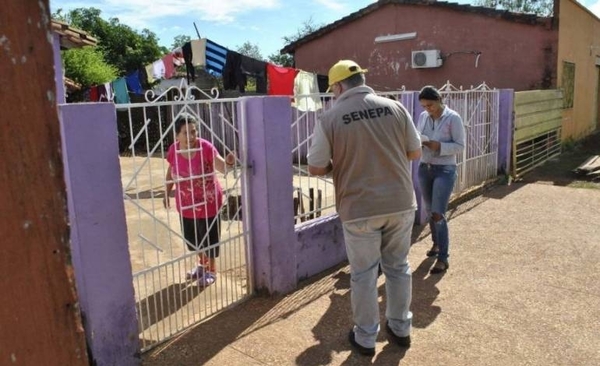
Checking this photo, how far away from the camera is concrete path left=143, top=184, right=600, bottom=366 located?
10.9 ft

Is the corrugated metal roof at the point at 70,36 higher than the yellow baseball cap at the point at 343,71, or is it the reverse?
the corrugated metal roof at the point at 70,36

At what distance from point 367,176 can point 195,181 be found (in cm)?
164

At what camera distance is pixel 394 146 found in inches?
121

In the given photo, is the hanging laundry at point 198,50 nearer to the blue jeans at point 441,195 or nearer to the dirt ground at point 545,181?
the dirt ground at point 545,181

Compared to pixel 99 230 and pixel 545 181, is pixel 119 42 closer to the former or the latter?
pixel 545 181

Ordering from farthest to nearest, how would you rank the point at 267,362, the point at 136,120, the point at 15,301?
the point at 136,120, the point at 267,362, the point at 15,301

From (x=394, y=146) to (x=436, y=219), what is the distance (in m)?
1.88

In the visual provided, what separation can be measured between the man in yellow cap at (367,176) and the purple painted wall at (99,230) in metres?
1.25

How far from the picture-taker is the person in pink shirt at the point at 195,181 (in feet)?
13.0

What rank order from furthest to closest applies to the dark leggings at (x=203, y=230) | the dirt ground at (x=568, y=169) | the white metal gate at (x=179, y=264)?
the dirt ground at (x=568, y=169)
the dark leggings at (x=203, y=230)
the white metal gate at (x=179, y=264)

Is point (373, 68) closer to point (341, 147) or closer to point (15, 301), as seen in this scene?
point (341, 147)

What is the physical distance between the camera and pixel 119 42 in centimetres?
3488

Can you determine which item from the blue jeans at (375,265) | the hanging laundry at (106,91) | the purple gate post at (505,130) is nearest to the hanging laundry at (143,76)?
the hanging laundry at (106,91)

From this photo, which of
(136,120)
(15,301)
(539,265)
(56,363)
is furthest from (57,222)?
(136,120)
